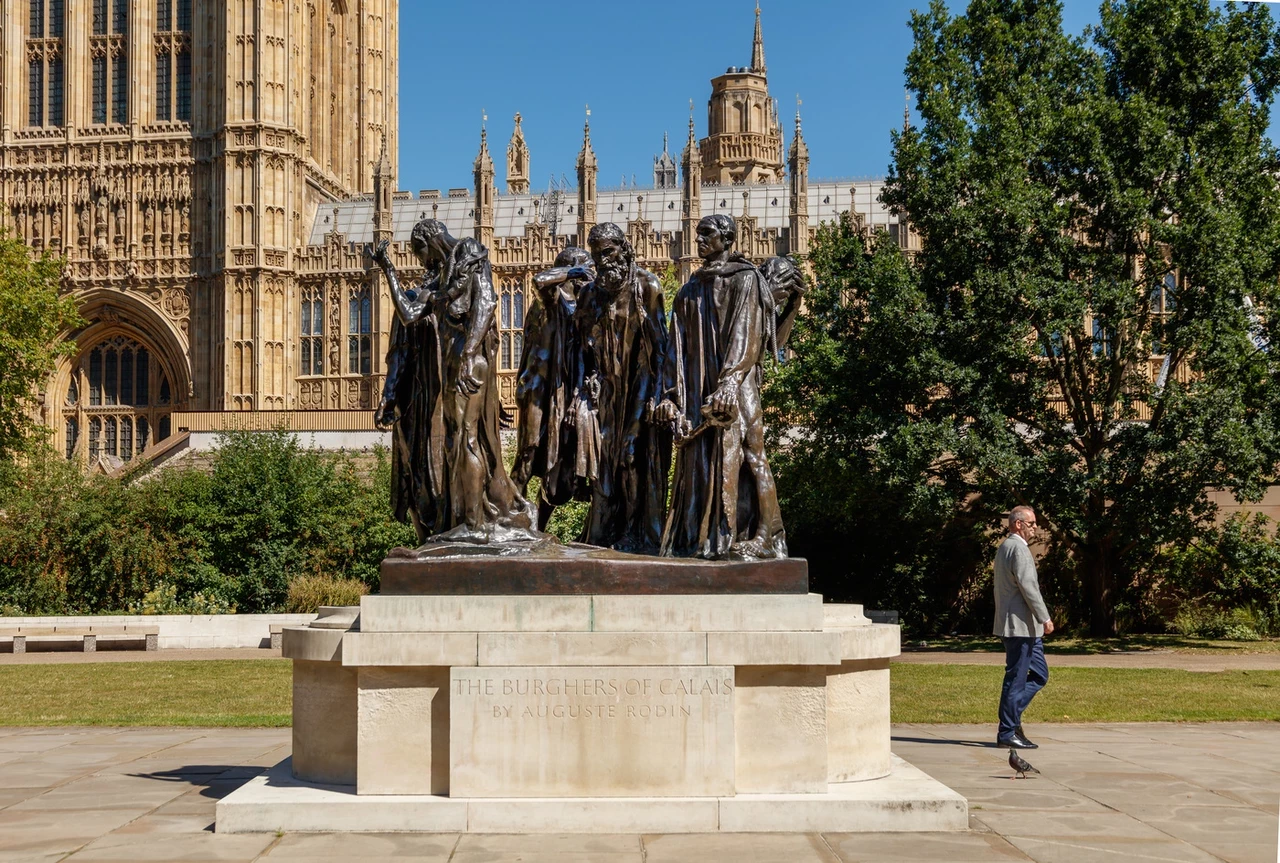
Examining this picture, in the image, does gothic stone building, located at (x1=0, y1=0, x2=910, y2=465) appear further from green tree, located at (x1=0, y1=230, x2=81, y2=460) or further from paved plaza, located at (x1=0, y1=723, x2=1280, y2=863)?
paved plaza, located at (x1=0, y1=723, x2=1280, y2=863)

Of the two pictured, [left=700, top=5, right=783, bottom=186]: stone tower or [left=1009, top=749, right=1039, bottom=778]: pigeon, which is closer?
[left=1009, top=749, right=1039, bottom=778]: pigeon

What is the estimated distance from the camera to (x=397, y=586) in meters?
8.23

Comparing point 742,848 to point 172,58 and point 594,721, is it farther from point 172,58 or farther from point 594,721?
point 172,58

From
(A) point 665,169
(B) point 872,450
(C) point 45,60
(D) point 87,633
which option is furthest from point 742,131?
(D) point 87,633

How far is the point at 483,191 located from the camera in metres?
61.5

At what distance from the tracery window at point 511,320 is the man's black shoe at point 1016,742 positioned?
1874 inches

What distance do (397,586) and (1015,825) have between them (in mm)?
3673

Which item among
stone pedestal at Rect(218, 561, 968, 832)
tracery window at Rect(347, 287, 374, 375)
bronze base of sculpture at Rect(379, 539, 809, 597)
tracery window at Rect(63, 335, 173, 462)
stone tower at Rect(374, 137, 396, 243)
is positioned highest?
stone tower at Rect(374, 137, 396, 243)

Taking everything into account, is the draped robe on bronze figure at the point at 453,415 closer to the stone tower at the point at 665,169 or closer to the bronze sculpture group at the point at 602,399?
the bronze sculpture group at the point at 602,399

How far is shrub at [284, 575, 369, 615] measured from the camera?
95.2ft

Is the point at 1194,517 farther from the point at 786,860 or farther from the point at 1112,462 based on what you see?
the point at 786,860

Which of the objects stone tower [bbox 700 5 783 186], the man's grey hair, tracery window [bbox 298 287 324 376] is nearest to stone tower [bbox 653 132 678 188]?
stone tower [bbox 700 5 783 186]

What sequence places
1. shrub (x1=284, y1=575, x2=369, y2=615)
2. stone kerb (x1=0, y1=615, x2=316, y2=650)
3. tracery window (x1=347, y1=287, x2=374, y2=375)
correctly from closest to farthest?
stone kerb (x1=0, y1=615, x2=316, y2=650) → shrub (x1=284, y1=575, x2=369, y2=615) → tracery window (x1=347, y1=287, x2=374, y2=375)

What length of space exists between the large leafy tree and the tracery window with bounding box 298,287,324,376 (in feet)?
118
